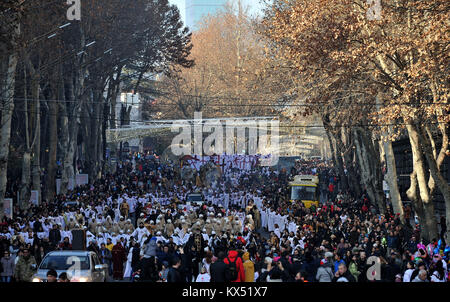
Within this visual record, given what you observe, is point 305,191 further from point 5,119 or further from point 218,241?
point 218,241

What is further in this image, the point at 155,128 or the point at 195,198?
the point at 155,128

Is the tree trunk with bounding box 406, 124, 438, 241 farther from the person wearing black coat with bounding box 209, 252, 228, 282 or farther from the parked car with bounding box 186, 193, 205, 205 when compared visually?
the parked car with bounding box 186, 193, 205, 205

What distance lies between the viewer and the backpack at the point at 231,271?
537 inches

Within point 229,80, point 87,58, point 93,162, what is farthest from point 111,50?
point 229,80

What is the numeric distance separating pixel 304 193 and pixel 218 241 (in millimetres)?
22765

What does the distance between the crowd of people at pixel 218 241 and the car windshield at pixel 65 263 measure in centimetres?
101

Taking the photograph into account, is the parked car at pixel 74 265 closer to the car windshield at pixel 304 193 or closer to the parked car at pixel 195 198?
the parked car at pixel 195 198

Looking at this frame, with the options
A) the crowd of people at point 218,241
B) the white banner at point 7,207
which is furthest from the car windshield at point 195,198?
the white banner at point 7,207

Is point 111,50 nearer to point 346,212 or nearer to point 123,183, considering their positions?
point 123,183

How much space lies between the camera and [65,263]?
15195 millimetres

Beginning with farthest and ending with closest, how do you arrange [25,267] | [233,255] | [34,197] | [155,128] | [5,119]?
1. [155,128]
2. [34,197]
3. [5,119]
4. [25,267]
5. [233,255]

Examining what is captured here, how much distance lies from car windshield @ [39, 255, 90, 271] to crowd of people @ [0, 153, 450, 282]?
39.8 inches

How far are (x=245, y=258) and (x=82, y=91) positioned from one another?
2476cm

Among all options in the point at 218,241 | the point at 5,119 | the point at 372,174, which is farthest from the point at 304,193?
the point at 218,241
